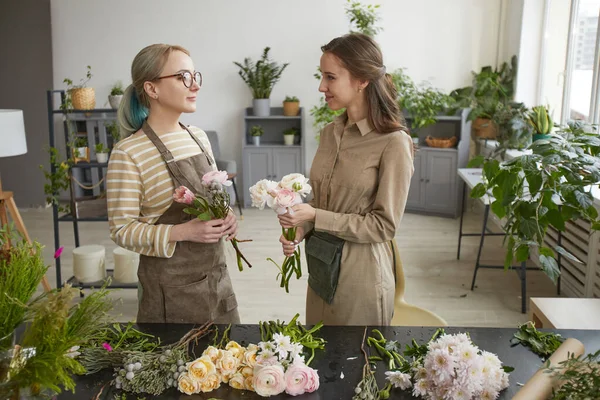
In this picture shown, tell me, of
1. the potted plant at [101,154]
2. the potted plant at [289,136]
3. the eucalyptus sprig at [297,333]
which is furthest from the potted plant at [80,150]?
the potted plant at [289,136]

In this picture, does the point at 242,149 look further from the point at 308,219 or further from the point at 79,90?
the point at 308,219

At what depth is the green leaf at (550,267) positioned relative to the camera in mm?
2195

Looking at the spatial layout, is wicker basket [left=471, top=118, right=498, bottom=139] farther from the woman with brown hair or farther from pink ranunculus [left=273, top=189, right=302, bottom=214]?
pink ranunculus [left=273, top=189, right=302, bottom=214]

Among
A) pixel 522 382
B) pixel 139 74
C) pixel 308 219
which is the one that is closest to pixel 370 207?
pixel 308 219

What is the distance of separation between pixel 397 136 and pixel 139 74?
937 mm

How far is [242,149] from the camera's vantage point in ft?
26.0

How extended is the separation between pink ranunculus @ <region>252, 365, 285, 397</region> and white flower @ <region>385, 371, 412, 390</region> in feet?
0.94

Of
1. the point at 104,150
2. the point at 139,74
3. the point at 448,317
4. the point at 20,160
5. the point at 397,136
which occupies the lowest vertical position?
the point at 448,317

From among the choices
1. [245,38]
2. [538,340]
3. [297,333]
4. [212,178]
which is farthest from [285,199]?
[245,38]

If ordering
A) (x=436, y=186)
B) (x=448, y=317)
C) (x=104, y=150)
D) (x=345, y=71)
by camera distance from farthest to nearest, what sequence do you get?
(x=436, y=186), (x=104, y=150), (x=448, y=317), (x=345, y=71)

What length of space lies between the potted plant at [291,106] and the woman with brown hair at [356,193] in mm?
5544

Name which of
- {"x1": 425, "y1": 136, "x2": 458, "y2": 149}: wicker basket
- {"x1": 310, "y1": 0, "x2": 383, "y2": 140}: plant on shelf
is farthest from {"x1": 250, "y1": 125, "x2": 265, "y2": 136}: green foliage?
{"x1": 425, "y1": 136, "x2": 458, "y2": 149}: wicker basket

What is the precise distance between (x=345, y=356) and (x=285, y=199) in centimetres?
55

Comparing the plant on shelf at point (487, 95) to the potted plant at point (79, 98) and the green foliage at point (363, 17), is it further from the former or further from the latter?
the potted plant at point (79, 98)
